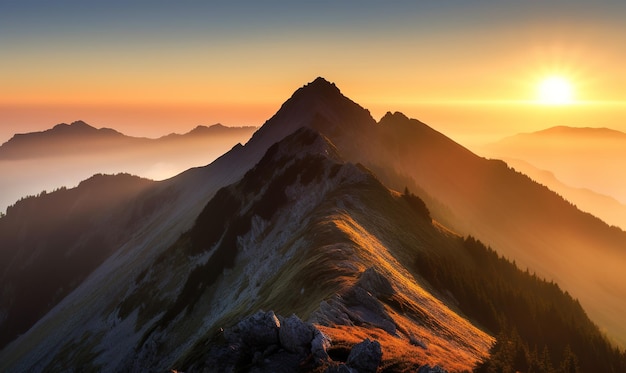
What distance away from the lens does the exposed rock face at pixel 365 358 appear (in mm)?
36219

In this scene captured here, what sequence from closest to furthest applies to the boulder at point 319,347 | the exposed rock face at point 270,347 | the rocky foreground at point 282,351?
the rocky foreground at point 282,351
the boulder at point 319,347
the exposed rock face at point 270,347

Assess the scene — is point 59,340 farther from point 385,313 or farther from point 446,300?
point 385,313

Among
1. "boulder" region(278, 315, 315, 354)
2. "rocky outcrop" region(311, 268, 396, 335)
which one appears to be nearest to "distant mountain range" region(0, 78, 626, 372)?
"boulder" region(278, 315, 315, 354)

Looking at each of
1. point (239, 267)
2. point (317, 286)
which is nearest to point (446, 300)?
point (317, 286)

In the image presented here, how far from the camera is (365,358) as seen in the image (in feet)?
119

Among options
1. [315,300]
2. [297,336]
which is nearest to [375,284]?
[315,300]

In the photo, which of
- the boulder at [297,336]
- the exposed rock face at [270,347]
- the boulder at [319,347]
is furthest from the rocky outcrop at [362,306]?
the boulder at [319,347]

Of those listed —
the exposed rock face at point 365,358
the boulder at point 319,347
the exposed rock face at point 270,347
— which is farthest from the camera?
the exposed rock face at point 270,347

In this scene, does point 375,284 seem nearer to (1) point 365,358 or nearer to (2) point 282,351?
(2) point 282,351

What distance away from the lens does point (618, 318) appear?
608ft

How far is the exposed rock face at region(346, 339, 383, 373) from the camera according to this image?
3622 cm

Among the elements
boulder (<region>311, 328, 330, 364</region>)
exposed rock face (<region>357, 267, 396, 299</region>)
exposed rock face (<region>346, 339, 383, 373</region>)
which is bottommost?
boulder (<region>311, 328, 330, 364</region>)

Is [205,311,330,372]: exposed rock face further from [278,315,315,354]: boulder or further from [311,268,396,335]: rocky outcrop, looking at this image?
[311,268,396,335]: rocky outcrop

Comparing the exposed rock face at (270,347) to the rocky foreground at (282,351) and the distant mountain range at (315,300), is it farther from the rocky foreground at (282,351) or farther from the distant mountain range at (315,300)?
the distant mountain range at (315,300)
